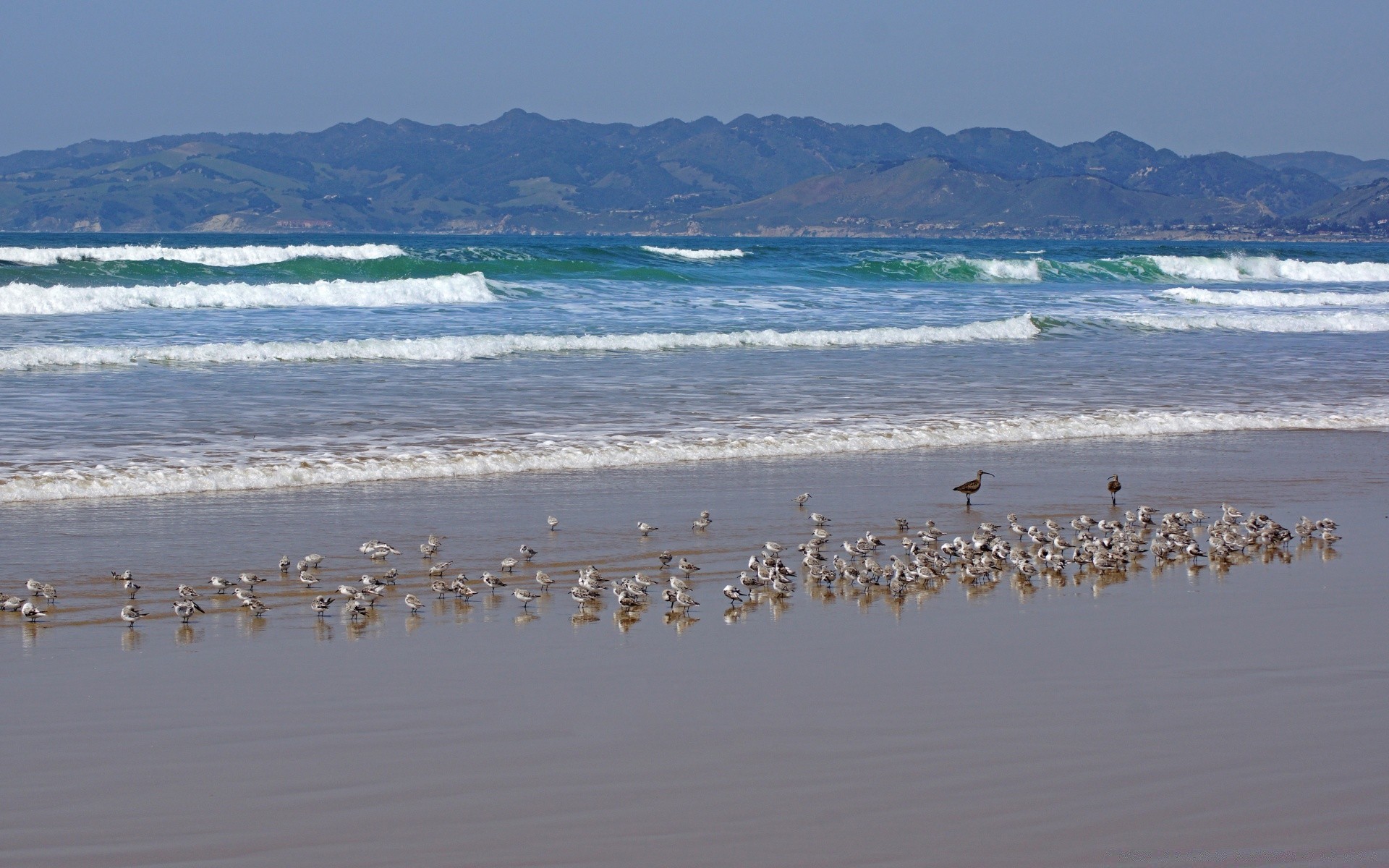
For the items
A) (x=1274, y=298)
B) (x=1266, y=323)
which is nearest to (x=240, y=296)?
(x=1266, y=323)

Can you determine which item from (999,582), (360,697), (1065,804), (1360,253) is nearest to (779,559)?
(999,582)

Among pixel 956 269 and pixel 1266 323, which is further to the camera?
pixel 956 269

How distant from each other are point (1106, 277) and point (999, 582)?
5577cm

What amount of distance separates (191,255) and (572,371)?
30845mm

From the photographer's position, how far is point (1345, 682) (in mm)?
6227

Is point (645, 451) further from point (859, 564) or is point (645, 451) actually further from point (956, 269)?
point (956, 269)

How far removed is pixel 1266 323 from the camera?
30656 millimetres

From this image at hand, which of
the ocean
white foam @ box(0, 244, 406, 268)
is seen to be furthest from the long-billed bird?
white foam @ box(0, 244, 406, 268)

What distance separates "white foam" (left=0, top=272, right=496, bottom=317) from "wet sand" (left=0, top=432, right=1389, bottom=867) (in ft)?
75.6

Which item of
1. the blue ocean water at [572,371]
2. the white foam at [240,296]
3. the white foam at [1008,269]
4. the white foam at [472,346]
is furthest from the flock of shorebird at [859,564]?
the white foam at [1008,269]

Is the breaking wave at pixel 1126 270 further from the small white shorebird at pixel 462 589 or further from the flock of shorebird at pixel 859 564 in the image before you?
the small white shorebird at pixel 462 589

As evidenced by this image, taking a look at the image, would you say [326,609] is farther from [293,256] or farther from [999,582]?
[293,256]

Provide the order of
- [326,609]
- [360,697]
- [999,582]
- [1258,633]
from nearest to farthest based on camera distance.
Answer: [360,697] < [1258,633] < [326,609] < [999,582]

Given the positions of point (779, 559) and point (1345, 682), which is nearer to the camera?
point (1345, 682)
